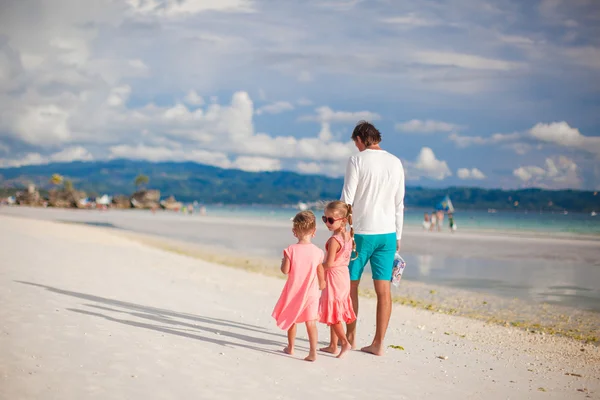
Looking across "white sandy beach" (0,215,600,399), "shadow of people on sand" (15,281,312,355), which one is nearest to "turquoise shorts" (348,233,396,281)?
"white sandy beach" (0,215,600,399)

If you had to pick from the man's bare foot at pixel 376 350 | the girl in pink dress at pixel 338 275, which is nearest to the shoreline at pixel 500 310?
the man's bare foot at pixel 376 350

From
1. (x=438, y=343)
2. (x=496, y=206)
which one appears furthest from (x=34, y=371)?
(x=496, y=206)

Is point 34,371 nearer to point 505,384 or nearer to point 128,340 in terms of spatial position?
point 128,340

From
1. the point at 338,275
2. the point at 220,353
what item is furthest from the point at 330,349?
the point at 220,353

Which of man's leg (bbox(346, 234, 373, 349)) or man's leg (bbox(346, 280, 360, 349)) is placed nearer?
man's leg (bbox(346, 234, 373, 349))

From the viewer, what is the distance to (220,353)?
5.48m

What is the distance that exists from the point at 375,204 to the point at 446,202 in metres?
41.3

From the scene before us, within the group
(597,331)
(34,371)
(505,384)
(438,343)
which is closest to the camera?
(34,371)

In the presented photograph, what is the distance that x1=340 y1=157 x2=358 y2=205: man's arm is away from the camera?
553 cm

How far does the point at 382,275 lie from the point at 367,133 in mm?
1458

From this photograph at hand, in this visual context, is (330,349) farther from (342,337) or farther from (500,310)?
(500,310)

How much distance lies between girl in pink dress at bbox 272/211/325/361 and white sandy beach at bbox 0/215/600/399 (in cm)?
43

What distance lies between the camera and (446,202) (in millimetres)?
45375

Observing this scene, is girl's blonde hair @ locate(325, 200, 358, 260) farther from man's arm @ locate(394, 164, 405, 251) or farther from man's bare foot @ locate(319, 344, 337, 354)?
man's bare foot @ locate(319, 344, 337, 354)
